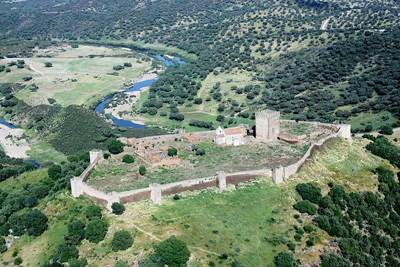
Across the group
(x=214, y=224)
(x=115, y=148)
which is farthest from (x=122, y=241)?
(x=115, y=148)

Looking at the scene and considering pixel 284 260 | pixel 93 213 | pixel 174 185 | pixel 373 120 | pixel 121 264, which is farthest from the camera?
pixel 373 120

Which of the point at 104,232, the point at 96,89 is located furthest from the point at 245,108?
the point at 104,232

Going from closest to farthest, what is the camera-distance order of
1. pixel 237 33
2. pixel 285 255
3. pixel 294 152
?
pixel 285 255 → pixel 294 152 → pixel 237 33

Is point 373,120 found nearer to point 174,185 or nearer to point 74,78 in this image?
point 174,185

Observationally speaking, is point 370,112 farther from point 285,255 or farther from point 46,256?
point 46,256

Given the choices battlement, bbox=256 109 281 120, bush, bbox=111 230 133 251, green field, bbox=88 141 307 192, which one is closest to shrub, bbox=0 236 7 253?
green field, bbox=88 141 307 192

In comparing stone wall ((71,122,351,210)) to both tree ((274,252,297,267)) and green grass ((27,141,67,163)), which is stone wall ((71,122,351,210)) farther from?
green grass ((27,141,67,163))
